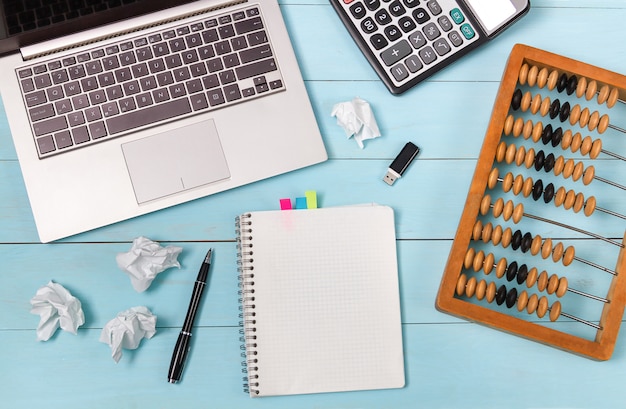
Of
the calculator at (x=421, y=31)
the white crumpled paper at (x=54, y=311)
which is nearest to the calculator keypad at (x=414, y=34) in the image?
the calculator at (x=421, y=31)

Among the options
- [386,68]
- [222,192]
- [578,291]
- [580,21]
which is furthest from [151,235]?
[580,21]

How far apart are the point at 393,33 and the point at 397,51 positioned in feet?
0.08

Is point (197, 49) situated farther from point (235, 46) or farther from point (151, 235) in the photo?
point (151, 235)

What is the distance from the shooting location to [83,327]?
0.79m

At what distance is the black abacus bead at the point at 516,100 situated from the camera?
0.81 metres

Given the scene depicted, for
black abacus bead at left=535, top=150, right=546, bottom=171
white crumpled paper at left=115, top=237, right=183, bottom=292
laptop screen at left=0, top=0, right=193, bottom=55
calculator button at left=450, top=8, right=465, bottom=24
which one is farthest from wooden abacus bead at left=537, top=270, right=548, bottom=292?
laptop screen at left=0, top=0, right=193, bottom=55

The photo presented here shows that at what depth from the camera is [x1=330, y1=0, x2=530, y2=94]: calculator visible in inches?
32.1

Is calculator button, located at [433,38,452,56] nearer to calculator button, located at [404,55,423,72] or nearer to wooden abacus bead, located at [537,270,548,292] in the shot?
calculator button, located at [404,55,423,72]

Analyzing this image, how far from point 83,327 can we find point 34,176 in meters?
0.20

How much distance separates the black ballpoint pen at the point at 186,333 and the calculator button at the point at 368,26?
0.36 meters

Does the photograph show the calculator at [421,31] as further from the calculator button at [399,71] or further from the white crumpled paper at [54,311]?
the white crumpled paper at [54,311]

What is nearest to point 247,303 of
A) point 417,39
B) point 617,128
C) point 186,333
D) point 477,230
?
point 186,333

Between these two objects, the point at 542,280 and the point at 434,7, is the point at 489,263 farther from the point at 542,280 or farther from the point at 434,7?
the point at 434,7

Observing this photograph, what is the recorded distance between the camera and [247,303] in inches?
30.6
